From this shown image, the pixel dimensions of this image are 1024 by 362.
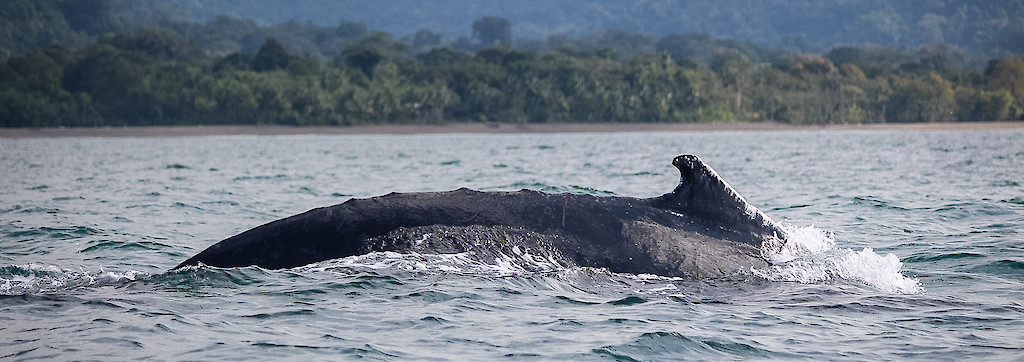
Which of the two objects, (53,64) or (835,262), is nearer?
(835,262)

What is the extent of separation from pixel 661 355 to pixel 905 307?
2.03m

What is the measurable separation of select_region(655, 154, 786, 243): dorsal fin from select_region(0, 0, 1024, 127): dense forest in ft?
282

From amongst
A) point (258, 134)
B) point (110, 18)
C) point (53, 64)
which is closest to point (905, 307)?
point (258, 134)

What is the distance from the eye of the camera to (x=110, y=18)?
18600 cm

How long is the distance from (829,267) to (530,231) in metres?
2.46

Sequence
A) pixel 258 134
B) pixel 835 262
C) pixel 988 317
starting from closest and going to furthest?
pixel 988 317 → pixel 835 262 → pixel 258 134

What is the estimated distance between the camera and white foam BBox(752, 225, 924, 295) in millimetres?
8250

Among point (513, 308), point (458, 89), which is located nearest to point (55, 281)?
point (513, 308)

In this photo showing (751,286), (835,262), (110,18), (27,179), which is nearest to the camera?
(751,286)

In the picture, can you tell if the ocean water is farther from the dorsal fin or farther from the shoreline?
the shoreline

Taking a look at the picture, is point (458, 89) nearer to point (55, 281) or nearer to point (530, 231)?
point (55, 281)

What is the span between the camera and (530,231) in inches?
309

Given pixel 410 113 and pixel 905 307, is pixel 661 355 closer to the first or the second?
pixel 905 307

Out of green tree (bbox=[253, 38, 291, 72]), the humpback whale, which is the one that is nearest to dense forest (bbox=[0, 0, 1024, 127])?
green tree (bbox=[253, 38, 291, 72])
